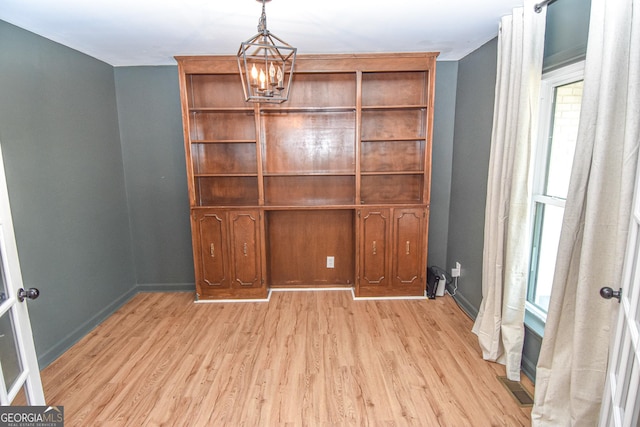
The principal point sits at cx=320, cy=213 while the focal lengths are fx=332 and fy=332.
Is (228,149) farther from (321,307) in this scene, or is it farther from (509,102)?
(509,102)

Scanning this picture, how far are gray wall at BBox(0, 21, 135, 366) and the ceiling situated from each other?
249 millimetres

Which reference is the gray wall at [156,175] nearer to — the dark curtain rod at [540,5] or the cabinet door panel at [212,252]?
the cabinet door panel at [212,252]

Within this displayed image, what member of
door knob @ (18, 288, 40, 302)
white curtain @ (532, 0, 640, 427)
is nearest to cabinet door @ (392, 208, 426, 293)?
white curtain @ (532, 0, 640, 427)

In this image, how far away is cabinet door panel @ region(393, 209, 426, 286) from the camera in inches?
131

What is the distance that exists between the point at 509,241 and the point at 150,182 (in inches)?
131

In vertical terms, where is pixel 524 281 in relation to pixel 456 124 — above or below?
below

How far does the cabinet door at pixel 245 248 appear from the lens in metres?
3.31

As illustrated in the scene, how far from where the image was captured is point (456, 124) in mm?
3354

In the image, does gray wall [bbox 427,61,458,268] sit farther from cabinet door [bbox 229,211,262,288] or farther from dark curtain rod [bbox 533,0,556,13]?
cabinet door [bbox 229,211,262,288]

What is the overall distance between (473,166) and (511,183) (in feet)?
2.83

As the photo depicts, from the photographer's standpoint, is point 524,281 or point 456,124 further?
point 456,124

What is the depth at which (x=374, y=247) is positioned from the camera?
3383mm

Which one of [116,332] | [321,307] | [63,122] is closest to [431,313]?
[321,307]

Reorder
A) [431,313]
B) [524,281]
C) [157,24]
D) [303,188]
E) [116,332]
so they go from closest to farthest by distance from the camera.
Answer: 1. [524,281]
2. [157,24]
3. [116,332]
4. [431,313]
5. [303,188]
